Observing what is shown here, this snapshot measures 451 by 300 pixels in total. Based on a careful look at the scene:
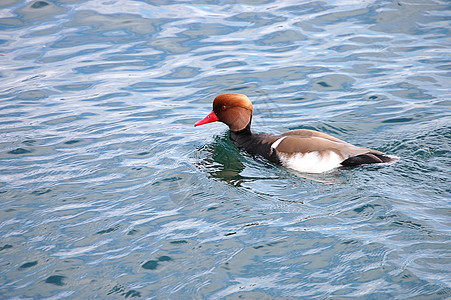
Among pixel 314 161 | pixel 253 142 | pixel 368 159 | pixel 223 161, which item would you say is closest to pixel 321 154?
pixel 314 161

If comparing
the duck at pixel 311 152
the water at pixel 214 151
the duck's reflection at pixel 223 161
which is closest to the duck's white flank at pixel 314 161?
the duck at pixel 311 152

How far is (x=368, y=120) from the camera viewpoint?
24.4 feet

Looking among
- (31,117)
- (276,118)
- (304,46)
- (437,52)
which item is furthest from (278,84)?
(31,117)

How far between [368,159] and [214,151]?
6.91ft

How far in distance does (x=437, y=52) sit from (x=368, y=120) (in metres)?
3.32

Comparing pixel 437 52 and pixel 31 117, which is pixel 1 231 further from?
pixel 437 52

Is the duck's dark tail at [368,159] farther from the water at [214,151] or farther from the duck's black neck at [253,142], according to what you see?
the duck's black neck at [253,142]

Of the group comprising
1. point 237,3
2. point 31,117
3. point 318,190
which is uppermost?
point 237,3

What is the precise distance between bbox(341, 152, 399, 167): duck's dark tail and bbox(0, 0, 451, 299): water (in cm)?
9

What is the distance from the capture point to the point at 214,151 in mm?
6938

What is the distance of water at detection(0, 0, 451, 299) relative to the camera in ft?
13.7

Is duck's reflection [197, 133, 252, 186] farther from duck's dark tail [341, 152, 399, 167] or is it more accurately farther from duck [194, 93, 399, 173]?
duck's dark tail [341, 152, 399, 167]

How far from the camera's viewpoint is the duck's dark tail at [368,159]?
5945 mm

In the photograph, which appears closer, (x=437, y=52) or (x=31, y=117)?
(x=31, y=117)
